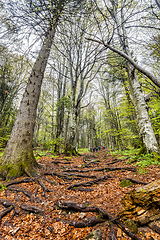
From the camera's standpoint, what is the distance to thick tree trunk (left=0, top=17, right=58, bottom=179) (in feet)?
12.3

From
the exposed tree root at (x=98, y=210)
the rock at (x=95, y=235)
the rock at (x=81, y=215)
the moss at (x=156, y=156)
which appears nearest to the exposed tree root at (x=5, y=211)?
the exposed tree root at (x=98, y=210)

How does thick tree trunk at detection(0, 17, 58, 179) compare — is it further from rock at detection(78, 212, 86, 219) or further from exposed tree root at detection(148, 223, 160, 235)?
exposed tree root at detection(148, 223, 160, 235)

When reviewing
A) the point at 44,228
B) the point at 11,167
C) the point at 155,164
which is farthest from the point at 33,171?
the point at 155,164

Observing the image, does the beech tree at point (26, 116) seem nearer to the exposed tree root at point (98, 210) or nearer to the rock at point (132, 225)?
the exposed tree root at point (98, 210)

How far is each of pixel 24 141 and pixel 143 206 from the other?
4.17 meters

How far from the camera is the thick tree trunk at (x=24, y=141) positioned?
12.3 ft

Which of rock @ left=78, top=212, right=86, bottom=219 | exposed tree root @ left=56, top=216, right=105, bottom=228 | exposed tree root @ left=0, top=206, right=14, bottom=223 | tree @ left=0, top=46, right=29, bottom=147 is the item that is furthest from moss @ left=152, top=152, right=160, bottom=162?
tree @ left=0, top=46, right=29, bottom=147

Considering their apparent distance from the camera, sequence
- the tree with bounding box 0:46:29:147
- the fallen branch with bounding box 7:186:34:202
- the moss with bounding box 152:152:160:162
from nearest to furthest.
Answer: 1. the fallen branch with bounding box 7:186:34:202
2. the moss with bounding box 152:152:160:162
3. the tree with bounding box 0:46:29:147

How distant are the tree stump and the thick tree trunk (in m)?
3.48

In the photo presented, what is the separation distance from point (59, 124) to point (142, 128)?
7.73 m

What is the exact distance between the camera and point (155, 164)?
3.99m

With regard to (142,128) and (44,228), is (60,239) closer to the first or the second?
(44,228)

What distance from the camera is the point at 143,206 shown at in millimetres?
1810

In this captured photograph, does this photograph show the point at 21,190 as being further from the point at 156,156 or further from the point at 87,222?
the point at 156,156
